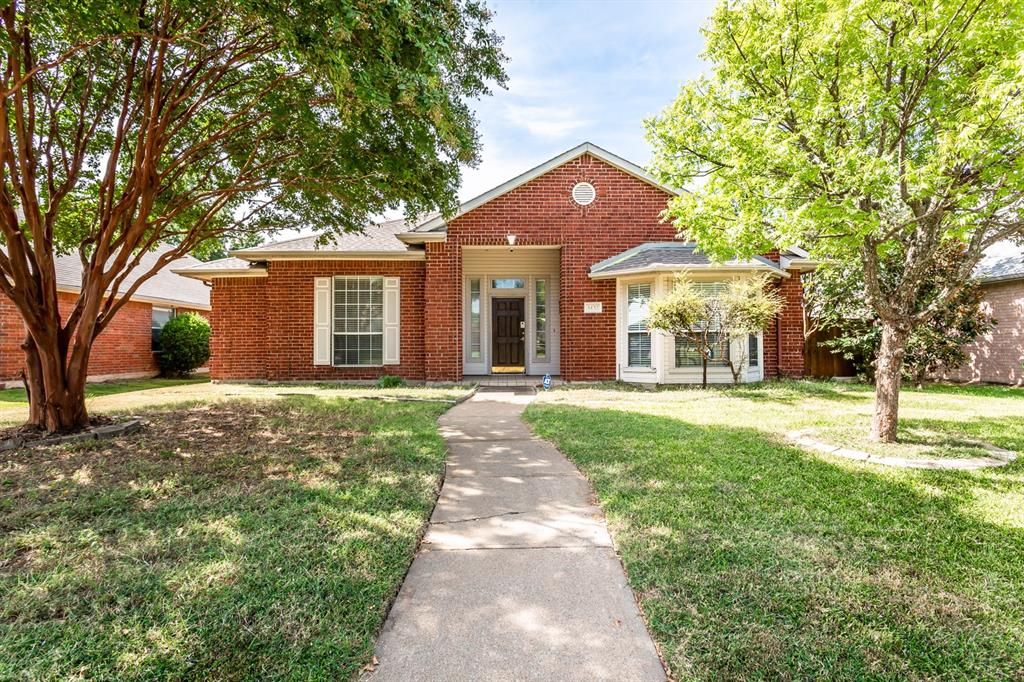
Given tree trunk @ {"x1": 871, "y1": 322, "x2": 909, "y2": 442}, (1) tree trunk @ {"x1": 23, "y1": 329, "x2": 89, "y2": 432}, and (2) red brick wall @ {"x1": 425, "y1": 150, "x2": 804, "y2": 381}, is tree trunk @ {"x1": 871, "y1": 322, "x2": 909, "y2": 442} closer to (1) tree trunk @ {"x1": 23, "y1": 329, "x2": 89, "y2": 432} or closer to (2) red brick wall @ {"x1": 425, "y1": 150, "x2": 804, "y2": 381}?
(2) red brick wall @ {"x1": 425, "y1": 150, "x2": 804, "y2": 381}

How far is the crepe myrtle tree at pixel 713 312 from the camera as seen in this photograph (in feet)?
30.2

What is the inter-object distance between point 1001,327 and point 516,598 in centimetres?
1564

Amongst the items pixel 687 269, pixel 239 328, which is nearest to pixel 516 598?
pixel 687 269

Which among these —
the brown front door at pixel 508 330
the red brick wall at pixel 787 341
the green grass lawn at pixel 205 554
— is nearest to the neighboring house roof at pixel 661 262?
the red brick wall at pixel 787 341

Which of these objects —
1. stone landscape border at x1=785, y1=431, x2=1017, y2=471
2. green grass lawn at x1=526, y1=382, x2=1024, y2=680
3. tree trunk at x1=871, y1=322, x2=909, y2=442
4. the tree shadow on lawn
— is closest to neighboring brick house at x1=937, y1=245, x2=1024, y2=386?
the tree shadow on lawn

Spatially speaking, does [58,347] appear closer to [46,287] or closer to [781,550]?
[46,287]

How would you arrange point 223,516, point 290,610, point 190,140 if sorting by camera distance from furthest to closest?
point 190,140, point 223,516, point 290,610

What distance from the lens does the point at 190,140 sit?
7141 mm

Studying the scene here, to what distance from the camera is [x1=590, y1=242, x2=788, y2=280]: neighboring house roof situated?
9.78 meters

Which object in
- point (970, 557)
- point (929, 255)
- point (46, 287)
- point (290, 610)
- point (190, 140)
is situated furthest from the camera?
point (190, 140)

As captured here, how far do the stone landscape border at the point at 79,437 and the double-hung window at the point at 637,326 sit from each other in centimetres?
903

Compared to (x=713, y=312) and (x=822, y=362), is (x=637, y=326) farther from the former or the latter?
(x=822, y=362)

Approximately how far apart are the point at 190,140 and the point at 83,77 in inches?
52.0

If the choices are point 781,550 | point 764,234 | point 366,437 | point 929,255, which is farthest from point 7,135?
point 929,255
